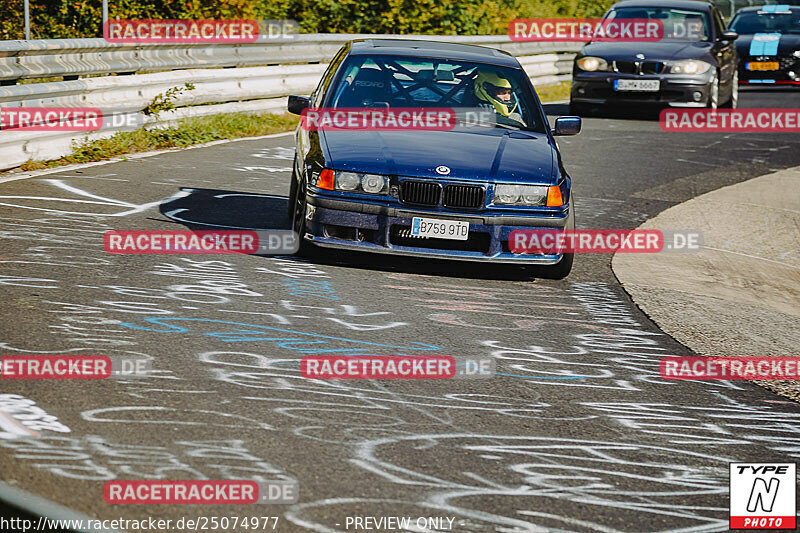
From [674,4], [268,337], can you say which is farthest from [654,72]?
[268,337]

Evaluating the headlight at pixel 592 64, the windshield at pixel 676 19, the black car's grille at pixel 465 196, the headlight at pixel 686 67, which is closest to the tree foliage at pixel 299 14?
the windshield at pixel 676 19

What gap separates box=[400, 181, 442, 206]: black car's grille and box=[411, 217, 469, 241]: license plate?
0.12m

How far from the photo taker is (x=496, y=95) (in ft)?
29.4

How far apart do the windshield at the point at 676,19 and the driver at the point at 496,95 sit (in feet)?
33.6

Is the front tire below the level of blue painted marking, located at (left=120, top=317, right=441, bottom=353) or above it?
above

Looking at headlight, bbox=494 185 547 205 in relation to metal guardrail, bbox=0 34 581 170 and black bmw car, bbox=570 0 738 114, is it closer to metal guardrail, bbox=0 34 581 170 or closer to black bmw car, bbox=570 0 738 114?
metal guardrail, bbox=0 34 581 170

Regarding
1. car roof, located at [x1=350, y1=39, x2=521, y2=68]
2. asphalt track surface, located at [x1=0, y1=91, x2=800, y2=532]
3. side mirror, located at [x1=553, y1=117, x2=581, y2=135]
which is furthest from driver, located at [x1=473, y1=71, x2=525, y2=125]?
asphalt track surface, located at [x1=0, y1=91, x2=800, y2=532]

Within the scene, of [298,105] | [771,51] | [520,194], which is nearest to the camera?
[520,194]

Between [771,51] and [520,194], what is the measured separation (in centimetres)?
1777

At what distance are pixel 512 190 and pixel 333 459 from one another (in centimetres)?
364

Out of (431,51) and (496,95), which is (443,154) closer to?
(496,95)

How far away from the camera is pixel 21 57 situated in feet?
35.3

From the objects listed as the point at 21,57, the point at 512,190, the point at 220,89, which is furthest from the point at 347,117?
the point at 220,89

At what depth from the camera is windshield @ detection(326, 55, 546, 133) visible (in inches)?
344
